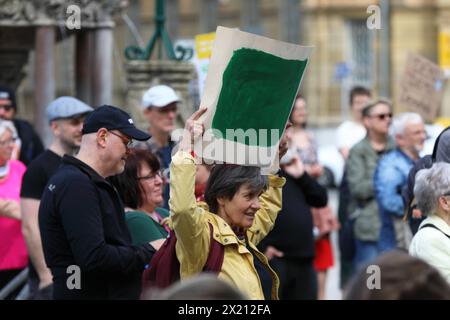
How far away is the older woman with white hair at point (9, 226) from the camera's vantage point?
28.5 feet

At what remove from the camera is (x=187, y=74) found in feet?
36.9

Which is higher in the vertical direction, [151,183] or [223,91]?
[223,91]

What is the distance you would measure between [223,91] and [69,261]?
3.93 feet

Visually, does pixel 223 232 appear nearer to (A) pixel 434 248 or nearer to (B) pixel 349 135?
(A) pixel 434 248

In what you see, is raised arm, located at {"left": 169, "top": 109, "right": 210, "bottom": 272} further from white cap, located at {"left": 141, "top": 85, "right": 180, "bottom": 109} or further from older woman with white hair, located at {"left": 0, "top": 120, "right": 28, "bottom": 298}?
white cap, located at {"left": 141, "top": 85, "right": 180, "bottom": 109}

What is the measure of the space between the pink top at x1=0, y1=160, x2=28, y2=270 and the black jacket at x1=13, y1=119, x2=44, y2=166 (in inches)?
58.1

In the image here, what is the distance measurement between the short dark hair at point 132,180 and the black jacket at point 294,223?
235 cm

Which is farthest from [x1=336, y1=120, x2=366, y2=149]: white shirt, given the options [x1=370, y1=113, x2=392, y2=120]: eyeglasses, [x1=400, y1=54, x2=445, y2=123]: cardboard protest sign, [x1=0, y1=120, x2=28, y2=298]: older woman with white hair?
[x1=0, y1=120, x2=28, y2=298]: older woman with white hair

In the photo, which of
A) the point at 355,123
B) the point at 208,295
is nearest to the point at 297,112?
the point at 355,123

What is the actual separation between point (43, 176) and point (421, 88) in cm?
484

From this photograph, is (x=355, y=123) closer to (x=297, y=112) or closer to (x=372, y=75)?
(x=297, y=112)

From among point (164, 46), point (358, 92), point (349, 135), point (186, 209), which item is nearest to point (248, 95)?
point (186, 209)

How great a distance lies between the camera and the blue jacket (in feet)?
31.6

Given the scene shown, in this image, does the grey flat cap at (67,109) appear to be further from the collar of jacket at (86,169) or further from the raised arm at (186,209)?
the raised arm at (186,209)
